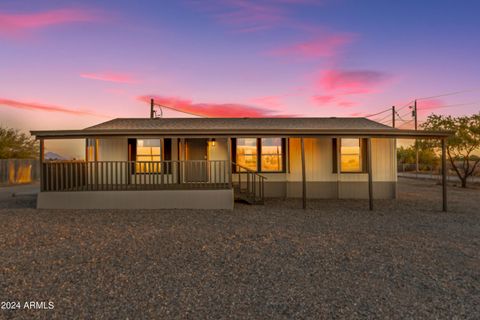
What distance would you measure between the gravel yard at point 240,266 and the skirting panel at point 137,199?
1.73 m

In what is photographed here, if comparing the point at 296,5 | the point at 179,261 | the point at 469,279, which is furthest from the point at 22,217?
the point at 296,5

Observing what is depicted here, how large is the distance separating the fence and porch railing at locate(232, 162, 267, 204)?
20.7 m

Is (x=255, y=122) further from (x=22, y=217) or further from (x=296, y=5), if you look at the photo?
(x=22, y=217)

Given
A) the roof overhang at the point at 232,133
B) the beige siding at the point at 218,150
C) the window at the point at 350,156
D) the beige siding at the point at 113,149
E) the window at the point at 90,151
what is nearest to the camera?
the roof overhang at the point at 232,133

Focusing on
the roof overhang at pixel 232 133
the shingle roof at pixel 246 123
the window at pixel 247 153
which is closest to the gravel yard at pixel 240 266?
the roof overhang at pixel 232 133

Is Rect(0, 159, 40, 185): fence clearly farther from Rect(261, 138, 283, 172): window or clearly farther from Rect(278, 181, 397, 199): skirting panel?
Rect(278, 181, 397, 199): skirting panel

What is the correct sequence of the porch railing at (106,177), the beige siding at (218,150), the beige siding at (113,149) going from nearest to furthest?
the porch railing at (106,177)
the beige siding at (113,149)
the beige siding at (218,150)

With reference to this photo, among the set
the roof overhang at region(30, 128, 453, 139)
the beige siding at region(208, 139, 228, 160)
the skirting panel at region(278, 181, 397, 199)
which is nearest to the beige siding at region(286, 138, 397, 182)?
the skirting panel at region(278, 181, 397, 199)

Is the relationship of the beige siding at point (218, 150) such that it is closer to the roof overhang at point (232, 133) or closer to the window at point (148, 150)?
the window at point (148, 150)

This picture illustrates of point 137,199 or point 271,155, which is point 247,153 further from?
point 137,199

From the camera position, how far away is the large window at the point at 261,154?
14.6m

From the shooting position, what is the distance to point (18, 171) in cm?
2541

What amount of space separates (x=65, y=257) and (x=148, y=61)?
14022 millimetres

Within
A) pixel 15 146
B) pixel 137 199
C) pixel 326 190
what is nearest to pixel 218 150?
pixel 137 199
